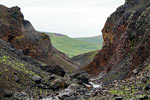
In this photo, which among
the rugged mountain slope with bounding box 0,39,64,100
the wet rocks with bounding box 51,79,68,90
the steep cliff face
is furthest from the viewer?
the steep cliff face

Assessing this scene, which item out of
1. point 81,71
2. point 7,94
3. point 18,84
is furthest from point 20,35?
point 7,94

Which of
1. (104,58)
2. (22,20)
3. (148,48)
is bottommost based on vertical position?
(104,58)

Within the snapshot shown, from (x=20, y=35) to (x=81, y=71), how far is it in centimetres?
2669

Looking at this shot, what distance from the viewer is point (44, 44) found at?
79.6 metres

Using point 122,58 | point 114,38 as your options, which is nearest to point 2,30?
point 114,38

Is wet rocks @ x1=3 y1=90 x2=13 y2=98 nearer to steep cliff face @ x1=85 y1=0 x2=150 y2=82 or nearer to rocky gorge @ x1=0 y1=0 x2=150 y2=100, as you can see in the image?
rocky gorge @ x1=0 y1=0 x2=150 y2=100

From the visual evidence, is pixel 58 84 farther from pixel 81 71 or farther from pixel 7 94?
pixel 81 71

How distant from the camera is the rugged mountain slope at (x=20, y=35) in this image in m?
66.2

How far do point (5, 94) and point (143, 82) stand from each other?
12.8 m

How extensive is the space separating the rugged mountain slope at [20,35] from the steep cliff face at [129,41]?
17164 millimetres

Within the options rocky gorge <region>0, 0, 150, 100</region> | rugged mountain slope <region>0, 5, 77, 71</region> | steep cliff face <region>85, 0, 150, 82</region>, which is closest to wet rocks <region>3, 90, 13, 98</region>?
rocky gorge <region>0, 0, 150, 100</region>

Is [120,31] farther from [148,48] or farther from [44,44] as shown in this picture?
[44,44]

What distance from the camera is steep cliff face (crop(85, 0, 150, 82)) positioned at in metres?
35.8

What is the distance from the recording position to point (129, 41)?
44531mm
